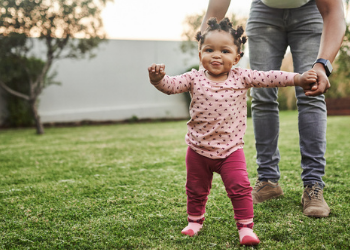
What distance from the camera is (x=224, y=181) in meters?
1.62

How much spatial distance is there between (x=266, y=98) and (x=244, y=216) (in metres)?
0.93

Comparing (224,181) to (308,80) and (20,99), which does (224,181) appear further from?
(20,99)

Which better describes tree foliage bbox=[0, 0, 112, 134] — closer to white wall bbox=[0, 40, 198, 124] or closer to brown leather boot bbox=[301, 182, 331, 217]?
white wall bbox=[0, 40, 198, 124]

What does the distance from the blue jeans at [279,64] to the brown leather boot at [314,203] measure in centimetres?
6

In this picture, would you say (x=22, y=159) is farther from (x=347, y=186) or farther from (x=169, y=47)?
(x=169, y=47)

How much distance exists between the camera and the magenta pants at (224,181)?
1571 millimetres

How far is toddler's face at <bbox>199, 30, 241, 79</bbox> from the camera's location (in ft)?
5.40

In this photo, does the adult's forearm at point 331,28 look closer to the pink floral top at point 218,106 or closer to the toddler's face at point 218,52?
the pink floral top at point 218,106

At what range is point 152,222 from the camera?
1826mm

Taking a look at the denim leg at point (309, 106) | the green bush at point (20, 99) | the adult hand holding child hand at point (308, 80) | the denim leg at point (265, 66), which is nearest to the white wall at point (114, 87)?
the green bush at point (20, 99)

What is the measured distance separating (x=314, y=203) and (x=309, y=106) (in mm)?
587

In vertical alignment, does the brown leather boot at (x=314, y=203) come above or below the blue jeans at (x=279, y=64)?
below

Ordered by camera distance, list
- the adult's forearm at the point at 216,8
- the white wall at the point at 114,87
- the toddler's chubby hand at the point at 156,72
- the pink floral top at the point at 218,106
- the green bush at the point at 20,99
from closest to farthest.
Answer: the toddler's chubby hand at the point at 156,72 → the pink floral top at the point at 218,106 → the adult's forearm at the point at 216,8 → the green bush at the point at 20,99 → the white wall at the point at 114,87

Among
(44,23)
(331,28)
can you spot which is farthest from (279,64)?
(44,23)
